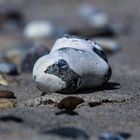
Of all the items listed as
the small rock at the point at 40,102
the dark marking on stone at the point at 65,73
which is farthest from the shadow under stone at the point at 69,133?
the dark marking on stone at the point at 65,73

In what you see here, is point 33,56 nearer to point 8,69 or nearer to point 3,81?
point 8,69

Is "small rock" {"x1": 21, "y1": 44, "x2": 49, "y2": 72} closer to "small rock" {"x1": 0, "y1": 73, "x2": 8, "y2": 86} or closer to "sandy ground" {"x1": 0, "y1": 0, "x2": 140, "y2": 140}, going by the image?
"sandy ground" {"x1": 0, "y1": 0, "x2": 140, "y2": 140}

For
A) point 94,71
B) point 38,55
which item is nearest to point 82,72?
point 94,71

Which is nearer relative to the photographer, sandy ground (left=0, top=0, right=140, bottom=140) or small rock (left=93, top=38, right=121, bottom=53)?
sandy ground (left=0, top=0, right=140, bottom=140)

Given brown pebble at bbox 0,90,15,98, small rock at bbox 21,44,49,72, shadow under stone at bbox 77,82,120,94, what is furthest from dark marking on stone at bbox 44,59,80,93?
small rock at bbox 21,44,49,72

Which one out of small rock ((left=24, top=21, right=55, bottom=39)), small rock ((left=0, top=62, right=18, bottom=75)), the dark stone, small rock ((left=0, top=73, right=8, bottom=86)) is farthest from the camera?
small rock ((left=24, top=21, right=55, bottom=39))

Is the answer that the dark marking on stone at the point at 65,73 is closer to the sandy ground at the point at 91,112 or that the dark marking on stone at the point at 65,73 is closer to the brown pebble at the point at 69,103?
the sandy ground at the point at 91,112
